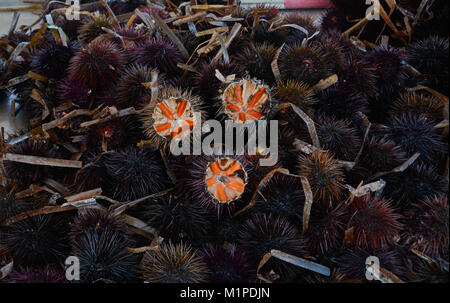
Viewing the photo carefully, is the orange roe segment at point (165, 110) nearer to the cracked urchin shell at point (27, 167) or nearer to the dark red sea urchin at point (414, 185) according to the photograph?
the cracked urchin shell at point (27, 167)

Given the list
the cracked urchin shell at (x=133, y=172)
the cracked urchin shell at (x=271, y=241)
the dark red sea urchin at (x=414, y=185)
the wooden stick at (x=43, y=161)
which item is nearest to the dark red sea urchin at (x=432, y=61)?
the dark red sea urchin at (x=414, y=185)

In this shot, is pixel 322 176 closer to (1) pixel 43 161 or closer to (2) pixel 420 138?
(2) pixel 420 138

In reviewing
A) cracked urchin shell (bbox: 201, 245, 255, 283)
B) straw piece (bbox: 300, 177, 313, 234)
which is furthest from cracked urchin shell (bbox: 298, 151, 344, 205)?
cracked urchin shell (bbox: 201, 245, 255, 283)

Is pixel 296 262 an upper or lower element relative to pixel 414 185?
lower

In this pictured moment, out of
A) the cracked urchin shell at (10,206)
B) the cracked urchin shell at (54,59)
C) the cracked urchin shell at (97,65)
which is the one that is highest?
the cracked urchin shell at (54,59)

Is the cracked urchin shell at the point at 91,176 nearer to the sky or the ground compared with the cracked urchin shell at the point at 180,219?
nearer to the sky

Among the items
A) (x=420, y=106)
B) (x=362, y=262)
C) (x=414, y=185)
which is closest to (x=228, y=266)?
(x=362, y=262)

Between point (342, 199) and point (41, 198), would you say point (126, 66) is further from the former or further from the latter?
point (342, 199)

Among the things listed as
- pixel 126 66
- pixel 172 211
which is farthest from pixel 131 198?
pixel 126 66
